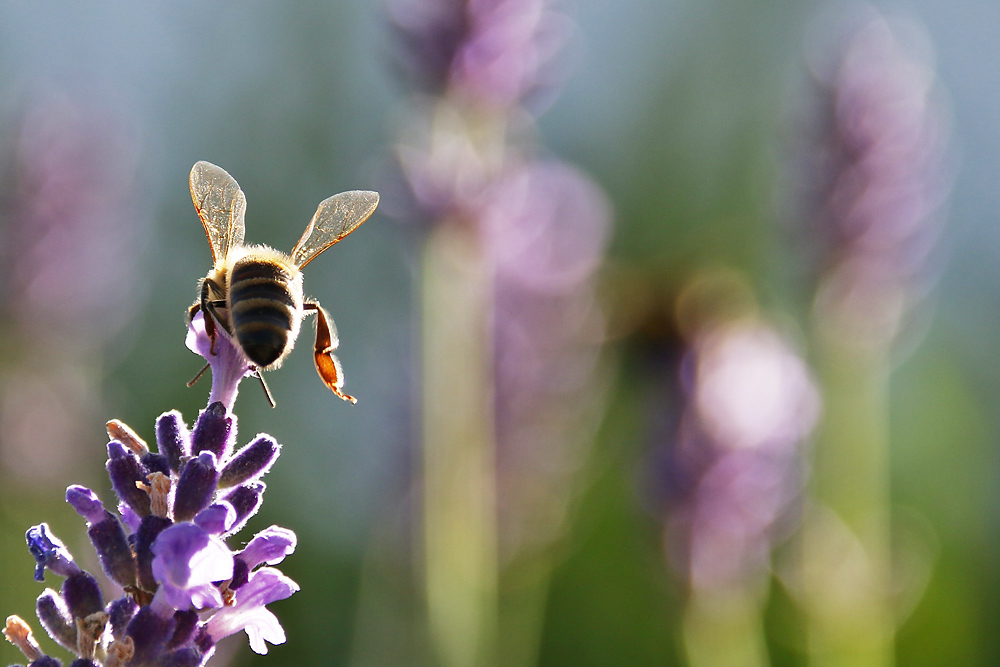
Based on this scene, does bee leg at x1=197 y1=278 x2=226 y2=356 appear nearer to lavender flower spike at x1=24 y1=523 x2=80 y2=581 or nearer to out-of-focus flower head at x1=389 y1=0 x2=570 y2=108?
lavender flower spike at x1=24 y1=523 x2=80 y2=581

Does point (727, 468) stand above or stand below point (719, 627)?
above

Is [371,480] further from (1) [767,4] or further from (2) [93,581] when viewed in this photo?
(1) [767,4]

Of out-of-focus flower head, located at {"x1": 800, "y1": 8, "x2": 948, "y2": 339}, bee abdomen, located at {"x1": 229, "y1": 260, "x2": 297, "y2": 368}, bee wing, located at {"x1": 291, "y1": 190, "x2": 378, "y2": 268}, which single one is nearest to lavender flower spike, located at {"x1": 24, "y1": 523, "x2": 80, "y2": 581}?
bee abdomen, located at {"x1": 229, "y1": 260, "x2": 297, "y2": 368}

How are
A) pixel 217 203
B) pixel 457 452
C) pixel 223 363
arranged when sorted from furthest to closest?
1. pixel 457 452
2. pixel 217 203
3. pixel 223 363

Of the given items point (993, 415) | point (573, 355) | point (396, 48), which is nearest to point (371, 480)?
point (573, 355)

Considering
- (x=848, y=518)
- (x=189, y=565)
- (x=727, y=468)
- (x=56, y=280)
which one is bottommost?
(x=189, y=565)

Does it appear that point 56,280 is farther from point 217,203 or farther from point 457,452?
point 217,203

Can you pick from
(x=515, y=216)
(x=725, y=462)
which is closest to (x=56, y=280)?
(x=515, y=216)

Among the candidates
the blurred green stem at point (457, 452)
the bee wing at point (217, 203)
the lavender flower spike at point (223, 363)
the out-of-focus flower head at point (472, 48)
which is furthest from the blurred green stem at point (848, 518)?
the lavender flower spike at point (223, 363)
